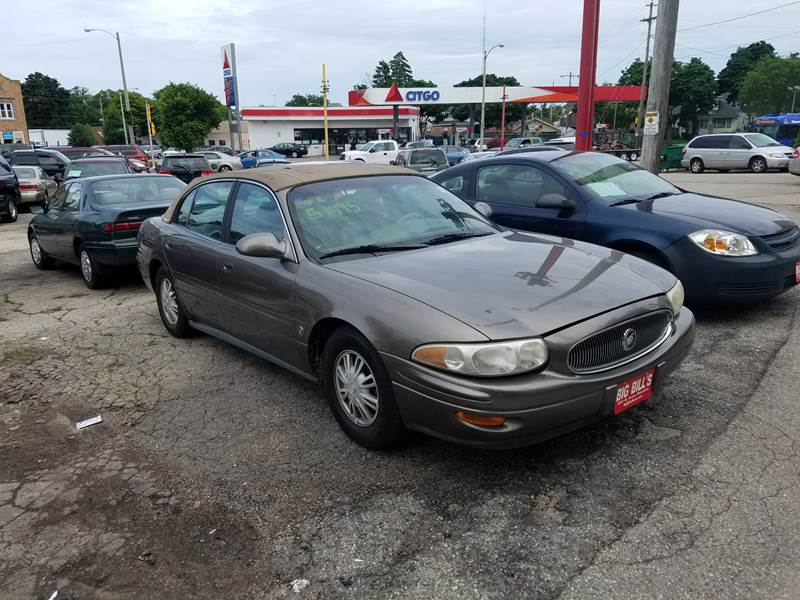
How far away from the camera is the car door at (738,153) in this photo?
1000 inches

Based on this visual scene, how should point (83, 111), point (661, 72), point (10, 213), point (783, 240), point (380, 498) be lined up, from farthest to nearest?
point (83, 111) < point (10, 213) < point (661, 72) < point (783, 240) < point (380, 498)

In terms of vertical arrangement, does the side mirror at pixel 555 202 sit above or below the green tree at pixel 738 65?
below

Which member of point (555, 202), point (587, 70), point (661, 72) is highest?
point (587, 70)

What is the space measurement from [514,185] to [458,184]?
71cm

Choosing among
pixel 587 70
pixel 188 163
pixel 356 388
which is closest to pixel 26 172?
pixel 188 163

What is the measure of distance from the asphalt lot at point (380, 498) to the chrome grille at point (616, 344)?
1.88 feet

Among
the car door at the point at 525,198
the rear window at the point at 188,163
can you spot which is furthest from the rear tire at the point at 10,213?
the car door at the point at 525,198

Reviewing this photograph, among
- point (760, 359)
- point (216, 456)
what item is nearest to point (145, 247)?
point (216, 456)

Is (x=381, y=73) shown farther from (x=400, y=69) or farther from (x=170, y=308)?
(x=170, y=308)

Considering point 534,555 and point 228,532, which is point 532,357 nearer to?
point 534,555

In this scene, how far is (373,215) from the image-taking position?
167 inches

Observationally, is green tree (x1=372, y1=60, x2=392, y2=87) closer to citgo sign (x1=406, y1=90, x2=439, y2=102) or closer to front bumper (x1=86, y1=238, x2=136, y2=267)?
citgo sign (x1=406, y1=90, x2=439, y2=102)

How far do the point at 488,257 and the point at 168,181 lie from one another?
662 centimetres

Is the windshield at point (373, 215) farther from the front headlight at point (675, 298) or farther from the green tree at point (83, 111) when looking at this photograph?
the green tree at point (83, 111)
